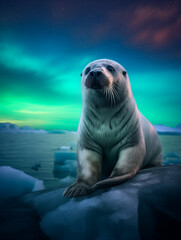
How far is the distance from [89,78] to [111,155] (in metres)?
1.10

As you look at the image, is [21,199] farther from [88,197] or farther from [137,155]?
[137,155]

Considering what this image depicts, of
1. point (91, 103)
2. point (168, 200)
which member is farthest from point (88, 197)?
point (91, 103)

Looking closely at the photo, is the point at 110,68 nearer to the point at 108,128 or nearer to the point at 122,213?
the point at 108,128

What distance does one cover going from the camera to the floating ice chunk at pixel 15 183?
17.6 ft

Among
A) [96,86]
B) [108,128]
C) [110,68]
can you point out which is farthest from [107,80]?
[108,128]

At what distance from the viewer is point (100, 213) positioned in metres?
1.61

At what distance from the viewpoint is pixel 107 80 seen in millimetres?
2123

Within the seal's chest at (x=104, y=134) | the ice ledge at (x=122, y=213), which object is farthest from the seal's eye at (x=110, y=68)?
the ice ledge at (x=122, y=213)

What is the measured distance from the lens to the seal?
2170 mm

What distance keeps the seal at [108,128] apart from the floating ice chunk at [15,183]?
3928 millimetres

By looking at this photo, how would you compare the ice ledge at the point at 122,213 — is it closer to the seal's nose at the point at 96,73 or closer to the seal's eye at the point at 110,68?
the seal's nose at the point at 96,73

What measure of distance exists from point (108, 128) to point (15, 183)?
179 inches

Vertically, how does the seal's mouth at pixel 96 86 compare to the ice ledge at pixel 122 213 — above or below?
above

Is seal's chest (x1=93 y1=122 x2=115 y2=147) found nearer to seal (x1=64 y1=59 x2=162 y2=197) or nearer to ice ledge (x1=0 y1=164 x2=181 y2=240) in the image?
seal (x1=64 y1=59 x2=162 y2=197)
